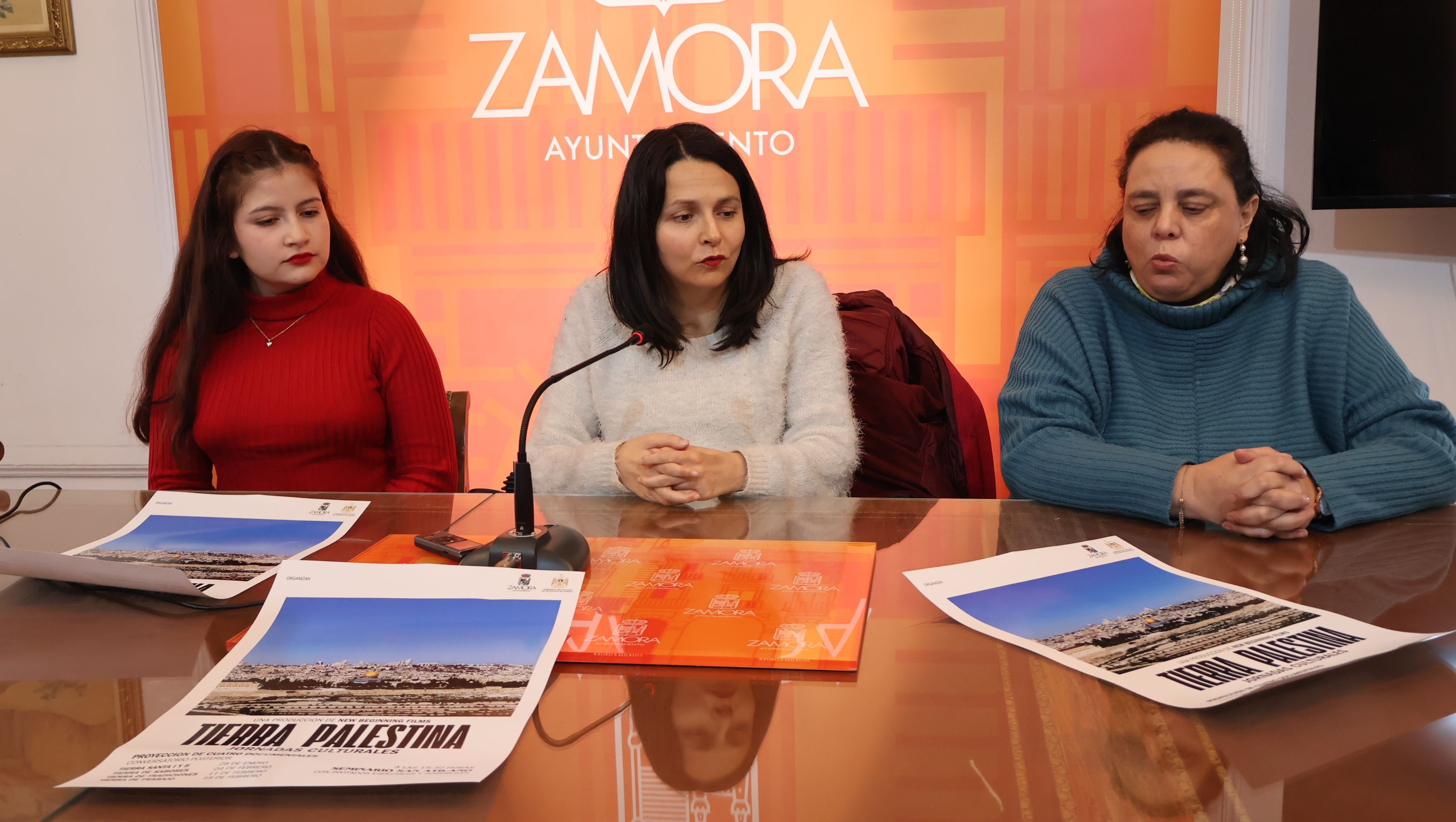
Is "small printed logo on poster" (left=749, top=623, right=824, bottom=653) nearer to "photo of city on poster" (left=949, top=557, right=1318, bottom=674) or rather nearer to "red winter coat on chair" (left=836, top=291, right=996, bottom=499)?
"photo of city on poster" (left=949, top=557, right=1318, bottom=674)

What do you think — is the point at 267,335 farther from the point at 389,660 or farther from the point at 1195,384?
the point at 1195,384

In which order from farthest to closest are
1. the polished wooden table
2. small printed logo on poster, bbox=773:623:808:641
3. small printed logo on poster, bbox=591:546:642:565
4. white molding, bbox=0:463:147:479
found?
white molding, bbox=0:463:147:479
small printed logo on poster, bbox=591:546:642:565
small printed logo on poster, bbox=773:623:808:641
the polished wooden table

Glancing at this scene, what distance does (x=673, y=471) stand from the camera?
57.4 inches

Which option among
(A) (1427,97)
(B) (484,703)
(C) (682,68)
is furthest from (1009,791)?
(C) (682,68)

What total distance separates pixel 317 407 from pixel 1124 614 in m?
1.50

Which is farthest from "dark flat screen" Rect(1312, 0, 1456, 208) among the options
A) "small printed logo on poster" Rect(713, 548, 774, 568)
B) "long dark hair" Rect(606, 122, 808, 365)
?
"small printed logo on poster" Rect(713, 548, 774, 568)

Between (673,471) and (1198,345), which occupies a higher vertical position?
(1198,345)

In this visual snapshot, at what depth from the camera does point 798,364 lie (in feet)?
6.16

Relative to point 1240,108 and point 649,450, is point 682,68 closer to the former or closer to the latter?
point 1240,108

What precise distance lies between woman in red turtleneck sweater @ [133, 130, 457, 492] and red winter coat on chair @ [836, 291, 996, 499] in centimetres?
85

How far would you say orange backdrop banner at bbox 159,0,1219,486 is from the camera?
2949mm

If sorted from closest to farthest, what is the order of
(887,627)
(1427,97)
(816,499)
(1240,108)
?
1. (887,627)
2. (816,499)
3. (1427,97)
4. (1240,108)

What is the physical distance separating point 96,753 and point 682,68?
268 cm

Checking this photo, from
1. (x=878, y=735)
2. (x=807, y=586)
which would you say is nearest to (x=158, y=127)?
(x=807, y=586)
